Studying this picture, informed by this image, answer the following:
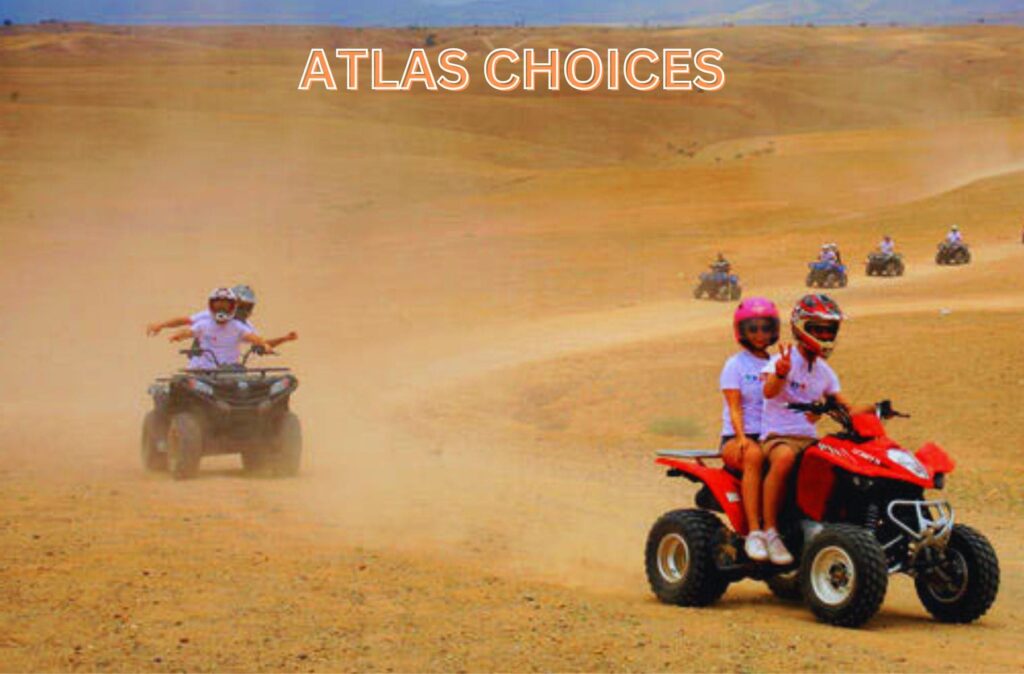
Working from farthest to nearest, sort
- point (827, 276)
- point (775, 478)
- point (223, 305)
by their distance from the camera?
point (827, 276) < point (223, 305) < point (775, 478)

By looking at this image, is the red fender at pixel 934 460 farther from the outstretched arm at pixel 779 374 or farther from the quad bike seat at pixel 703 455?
the quad bike seat at pixel 703 455

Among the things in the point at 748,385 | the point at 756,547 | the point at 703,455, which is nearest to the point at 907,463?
the point at 756,547

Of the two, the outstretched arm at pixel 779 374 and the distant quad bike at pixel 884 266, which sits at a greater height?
the distant quad bike at pixel 884 266

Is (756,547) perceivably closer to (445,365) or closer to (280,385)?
(280,385)

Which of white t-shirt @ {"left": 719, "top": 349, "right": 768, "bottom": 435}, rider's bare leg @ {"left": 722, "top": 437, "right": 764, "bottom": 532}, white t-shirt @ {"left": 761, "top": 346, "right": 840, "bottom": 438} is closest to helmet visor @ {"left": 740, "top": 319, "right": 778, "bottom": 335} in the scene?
white t-shirt @ {"left": 719, "top": 349, "right": 768, "bottom": 435}

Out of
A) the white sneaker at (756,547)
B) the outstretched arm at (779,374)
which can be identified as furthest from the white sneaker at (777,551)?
the outstretched arm at (779,374)

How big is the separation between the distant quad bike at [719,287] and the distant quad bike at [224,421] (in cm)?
2501

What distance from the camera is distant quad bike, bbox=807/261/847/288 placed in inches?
1652

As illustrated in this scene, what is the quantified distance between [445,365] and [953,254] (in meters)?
21.0

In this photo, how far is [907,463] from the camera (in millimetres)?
9352

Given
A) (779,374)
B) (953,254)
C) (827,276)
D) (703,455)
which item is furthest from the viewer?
(953,254)

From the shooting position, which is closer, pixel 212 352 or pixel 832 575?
pixel 832 575

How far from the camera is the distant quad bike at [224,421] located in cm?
1595

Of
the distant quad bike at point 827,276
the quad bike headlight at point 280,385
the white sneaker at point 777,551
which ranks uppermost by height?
the distant quad bike at point 827,276
